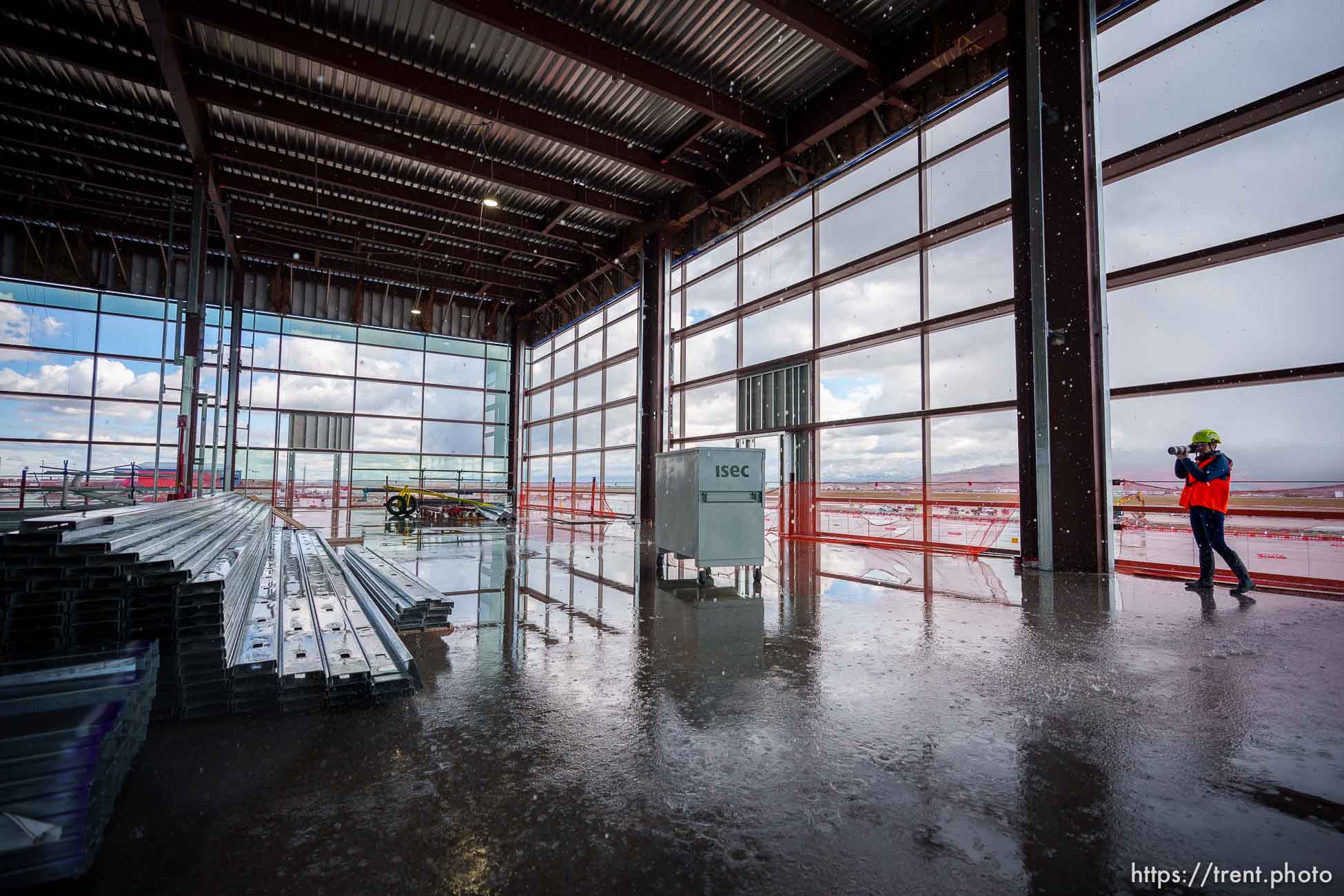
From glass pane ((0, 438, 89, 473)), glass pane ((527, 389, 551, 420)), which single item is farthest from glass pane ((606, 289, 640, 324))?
glass pane ((0, 438, 89, 473))

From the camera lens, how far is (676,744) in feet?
8.82

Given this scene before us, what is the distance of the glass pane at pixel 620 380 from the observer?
19.7 meters

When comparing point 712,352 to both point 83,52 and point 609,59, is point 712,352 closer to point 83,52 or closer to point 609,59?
point 609,59

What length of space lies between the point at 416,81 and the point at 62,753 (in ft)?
40.7

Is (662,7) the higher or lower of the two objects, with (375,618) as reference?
higher

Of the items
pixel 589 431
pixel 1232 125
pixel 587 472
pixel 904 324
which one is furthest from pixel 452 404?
pixel 1232 125

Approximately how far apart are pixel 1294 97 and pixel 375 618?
11445 millimetres

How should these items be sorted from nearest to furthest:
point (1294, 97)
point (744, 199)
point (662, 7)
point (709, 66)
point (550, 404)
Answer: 1. point (1294, 97)
2. point (662, 7)
3. point (709, 66)
4. point (744, 199)
5. point (550, 404)

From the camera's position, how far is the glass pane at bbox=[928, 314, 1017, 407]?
10.3 metres

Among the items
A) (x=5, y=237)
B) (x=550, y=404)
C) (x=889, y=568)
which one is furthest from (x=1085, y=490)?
(x=5, y=237)

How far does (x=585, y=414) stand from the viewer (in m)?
22.0

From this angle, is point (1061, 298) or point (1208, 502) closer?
point (1208, 502)

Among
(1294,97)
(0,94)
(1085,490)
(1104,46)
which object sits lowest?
(1085,490)

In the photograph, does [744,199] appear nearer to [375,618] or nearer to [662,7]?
[662,7]
